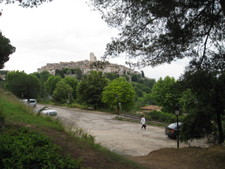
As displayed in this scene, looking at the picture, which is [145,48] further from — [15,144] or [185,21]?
[15,144]

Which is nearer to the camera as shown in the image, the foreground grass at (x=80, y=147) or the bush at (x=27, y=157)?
the bush at (x=27, y=157)

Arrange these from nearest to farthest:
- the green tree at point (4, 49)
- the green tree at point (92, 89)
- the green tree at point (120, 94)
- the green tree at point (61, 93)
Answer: the green tree at point (4, 49) → the green tree at point (120, 94) → the green tree at point (92, 89) → the green tree at point (61, 93)

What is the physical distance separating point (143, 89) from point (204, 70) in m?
98.1

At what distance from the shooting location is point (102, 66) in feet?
26.3

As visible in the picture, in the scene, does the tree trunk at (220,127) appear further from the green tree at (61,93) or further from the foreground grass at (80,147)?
the green tree at (61,93)

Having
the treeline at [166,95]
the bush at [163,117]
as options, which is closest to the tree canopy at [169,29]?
the treeline at [166,95]

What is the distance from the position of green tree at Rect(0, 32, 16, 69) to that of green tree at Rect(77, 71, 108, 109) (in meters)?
18.3

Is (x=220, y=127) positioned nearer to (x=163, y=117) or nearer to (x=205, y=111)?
(x=205, y=111)

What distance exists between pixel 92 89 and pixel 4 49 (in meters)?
20.5

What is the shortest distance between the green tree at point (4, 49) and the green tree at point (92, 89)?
722 inches

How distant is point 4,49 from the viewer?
24234 millimetres

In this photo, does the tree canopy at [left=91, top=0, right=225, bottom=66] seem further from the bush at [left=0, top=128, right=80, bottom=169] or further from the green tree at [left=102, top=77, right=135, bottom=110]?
the green tree at [left=102, top=77, right=135, bottom=110]

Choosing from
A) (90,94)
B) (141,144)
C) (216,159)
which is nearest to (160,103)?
(90,94)

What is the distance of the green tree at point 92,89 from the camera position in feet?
138
